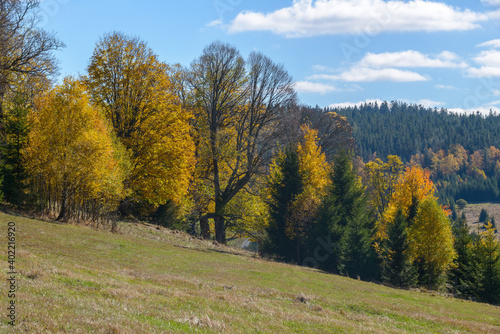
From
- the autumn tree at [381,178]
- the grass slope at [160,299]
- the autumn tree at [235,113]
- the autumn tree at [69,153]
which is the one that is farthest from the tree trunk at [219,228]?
the autumn tree at [381,178]

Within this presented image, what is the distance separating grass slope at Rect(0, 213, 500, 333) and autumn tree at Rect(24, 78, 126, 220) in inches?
190

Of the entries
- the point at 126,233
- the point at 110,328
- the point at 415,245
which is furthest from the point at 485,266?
the point at 110,328

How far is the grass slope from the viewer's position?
28.3 feet

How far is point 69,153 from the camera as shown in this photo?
2972 cm

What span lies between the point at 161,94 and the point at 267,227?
17.3 m

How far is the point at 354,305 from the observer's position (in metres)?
17.0

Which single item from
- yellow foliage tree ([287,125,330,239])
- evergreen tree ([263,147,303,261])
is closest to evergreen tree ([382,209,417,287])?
yellow foliage tree ([287,125,330,239])

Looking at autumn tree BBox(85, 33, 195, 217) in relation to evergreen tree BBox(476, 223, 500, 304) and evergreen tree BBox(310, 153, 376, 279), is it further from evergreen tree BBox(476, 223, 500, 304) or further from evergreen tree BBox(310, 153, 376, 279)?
evergreen tree BBox(476, 223, 500, 304)

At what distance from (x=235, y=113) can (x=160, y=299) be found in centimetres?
3637

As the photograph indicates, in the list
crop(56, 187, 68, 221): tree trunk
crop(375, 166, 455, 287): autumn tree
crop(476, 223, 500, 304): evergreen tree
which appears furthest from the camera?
crop(375, 166, 455, 287): autumn tree

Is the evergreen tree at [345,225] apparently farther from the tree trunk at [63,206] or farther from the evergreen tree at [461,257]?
the tree trunk at [63,206]

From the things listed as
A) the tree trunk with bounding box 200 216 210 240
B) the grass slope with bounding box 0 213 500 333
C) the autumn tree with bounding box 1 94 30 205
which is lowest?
the tree trunk with bounding box 200 216 210 240

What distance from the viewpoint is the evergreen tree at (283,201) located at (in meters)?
45.2

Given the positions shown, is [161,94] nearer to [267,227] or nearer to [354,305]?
[267,227]
